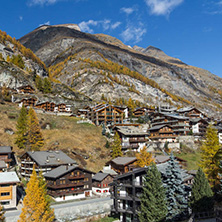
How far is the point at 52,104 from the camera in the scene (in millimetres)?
129125

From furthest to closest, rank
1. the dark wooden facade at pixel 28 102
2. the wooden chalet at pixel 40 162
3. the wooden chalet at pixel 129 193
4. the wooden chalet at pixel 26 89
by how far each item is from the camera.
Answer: the wooden chalet at pixel 26 89
the dark wooden facade at pixel 28 102
the wooden chalet at pixel 40 162
the wooden chalet at pixel 129 193

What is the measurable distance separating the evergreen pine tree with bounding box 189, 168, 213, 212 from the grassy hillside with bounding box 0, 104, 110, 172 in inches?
1435

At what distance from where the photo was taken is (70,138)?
83.4 m

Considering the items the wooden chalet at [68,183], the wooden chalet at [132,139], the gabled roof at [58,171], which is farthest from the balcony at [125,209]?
the wooden chalet at [132,139]

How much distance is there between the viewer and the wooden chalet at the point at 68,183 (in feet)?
172

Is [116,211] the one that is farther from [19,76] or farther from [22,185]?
[19,76]

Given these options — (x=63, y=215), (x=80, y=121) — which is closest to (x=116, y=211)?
(x=63, y=215)

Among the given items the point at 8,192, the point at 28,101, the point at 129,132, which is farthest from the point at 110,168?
the point at 28,101

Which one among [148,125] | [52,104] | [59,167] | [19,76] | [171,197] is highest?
[19,76]

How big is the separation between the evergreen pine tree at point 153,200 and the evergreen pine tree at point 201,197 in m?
5.33

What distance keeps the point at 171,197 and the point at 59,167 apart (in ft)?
101

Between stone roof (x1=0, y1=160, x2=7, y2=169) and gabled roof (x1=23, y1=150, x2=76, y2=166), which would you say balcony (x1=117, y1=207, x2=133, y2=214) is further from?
stone roof (x1=0, y1=160, x2=7, y2=169)

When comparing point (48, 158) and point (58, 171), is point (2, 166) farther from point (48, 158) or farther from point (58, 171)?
point (58, 171)

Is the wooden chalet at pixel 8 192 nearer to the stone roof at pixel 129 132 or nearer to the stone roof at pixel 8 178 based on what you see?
the stone roof at pixel 8 178
